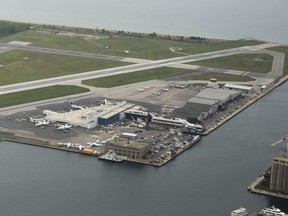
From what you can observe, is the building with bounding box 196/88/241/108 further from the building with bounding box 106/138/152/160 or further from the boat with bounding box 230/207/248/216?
the boat with bounding box 230/207/248/216

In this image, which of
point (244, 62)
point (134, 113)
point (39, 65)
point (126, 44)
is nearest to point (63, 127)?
point (134, 113)

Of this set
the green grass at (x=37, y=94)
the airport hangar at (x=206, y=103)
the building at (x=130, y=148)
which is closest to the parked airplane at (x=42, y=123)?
the green grass at (x=37, y=94)

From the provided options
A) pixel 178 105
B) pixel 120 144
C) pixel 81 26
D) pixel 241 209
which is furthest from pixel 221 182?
pixel 81 26

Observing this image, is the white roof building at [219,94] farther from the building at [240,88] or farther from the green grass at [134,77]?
the green grass at [134,77]

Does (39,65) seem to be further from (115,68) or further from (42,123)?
(42,123)

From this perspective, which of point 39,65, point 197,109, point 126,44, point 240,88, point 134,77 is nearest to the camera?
point 197,109

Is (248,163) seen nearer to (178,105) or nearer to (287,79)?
(178,105)
